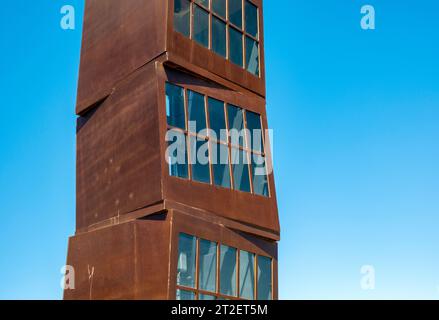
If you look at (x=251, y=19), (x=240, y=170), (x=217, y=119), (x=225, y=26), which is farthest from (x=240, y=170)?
(x=251, y=19)

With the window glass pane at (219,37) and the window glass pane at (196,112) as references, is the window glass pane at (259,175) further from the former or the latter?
the window glass pane at (219,37)

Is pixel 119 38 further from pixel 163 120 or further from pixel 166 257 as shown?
pixel 166 257

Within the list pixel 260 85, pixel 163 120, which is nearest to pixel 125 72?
pixel 163 120

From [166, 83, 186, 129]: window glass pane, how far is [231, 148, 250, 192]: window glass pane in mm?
2069

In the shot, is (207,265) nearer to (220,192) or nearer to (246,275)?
(246,275)

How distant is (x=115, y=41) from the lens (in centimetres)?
2128

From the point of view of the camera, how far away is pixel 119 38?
69.3 feet

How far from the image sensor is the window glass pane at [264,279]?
65.9ft

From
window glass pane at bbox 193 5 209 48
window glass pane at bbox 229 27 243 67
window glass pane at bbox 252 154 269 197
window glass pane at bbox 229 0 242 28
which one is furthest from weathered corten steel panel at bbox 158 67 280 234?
window glass pane at bbox 229 0 242 28

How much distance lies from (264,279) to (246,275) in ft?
2.64

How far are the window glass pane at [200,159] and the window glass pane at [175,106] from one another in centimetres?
60

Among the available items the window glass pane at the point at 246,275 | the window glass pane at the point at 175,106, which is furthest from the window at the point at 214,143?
the window glass pane at the point at 246,275

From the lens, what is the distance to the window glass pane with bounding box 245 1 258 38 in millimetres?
22656
